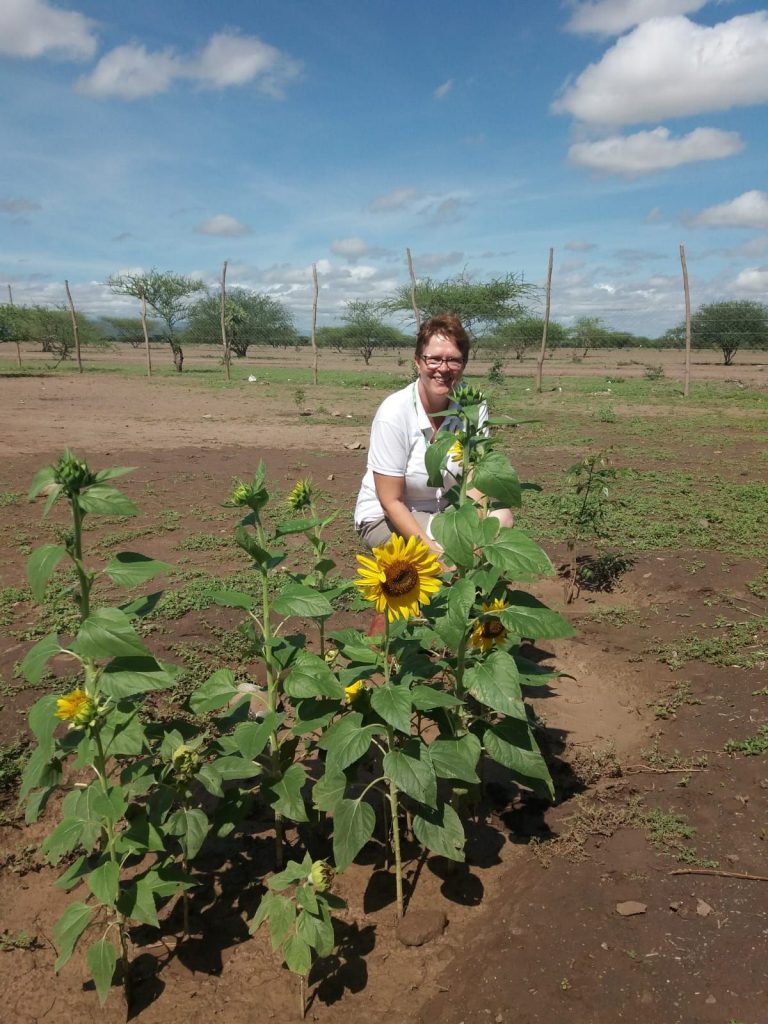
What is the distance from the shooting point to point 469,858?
86.7 inches

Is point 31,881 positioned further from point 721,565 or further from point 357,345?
point 357,345

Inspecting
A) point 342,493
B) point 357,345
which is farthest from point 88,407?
point 357,345

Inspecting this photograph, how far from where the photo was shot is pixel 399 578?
1.74 metres

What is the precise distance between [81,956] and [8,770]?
89 cm

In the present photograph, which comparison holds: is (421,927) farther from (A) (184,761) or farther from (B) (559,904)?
(A) (184,761)

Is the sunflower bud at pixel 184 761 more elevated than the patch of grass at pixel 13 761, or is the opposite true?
the sunflower bud at pixel 184 761

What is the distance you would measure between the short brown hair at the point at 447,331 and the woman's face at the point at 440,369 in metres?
0.02

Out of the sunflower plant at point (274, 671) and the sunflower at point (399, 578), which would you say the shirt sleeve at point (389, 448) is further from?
the sunflower at point (399, 578)

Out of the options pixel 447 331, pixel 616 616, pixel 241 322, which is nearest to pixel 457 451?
pixel 447 331

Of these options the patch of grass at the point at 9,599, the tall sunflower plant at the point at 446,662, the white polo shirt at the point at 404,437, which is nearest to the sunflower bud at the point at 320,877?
the tall sunflower plant at the point at 446,662

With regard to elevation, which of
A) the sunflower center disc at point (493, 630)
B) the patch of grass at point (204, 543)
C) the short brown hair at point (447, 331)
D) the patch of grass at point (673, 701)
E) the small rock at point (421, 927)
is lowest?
the small rock at point (421, 927)

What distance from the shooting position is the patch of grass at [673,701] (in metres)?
2.92

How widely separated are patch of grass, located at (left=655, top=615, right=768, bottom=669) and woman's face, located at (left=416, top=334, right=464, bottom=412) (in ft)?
5.52

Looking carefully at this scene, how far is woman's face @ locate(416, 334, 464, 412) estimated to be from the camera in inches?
118
